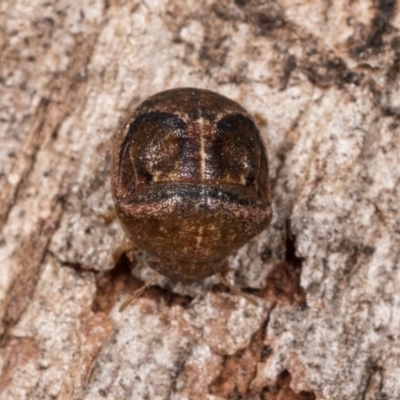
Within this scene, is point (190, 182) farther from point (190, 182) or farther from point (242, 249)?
point (242, 249)

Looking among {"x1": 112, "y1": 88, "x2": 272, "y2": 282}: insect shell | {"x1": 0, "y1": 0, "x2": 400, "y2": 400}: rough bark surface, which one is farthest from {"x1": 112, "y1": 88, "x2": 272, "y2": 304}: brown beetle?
{"x1": 0, "y1": 0, "x2": 400, "y2": 400}: rough bark surface

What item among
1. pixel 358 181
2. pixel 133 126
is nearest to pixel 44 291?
pixel 133 126

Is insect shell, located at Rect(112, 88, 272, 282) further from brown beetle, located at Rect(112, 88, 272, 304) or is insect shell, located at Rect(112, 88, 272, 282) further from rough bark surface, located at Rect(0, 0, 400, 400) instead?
rough bark surface, located at Rect(0, 0, 400, 400)

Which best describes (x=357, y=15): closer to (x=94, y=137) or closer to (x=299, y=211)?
(x=299, y=211)

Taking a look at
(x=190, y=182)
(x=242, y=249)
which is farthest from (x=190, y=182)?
(x=242, y=249)

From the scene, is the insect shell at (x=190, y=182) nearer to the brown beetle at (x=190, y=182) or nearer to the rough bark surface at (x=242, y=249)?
the brown beetle at (x=190, y=182)

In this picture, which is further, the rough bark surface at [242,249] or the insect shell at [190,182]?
the rough bark surface at [242,249]

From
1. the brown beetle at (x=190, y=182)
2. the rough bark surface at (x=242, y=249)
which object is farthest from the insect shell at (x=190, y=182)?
the rough bark surface at (x=242, y=249)
